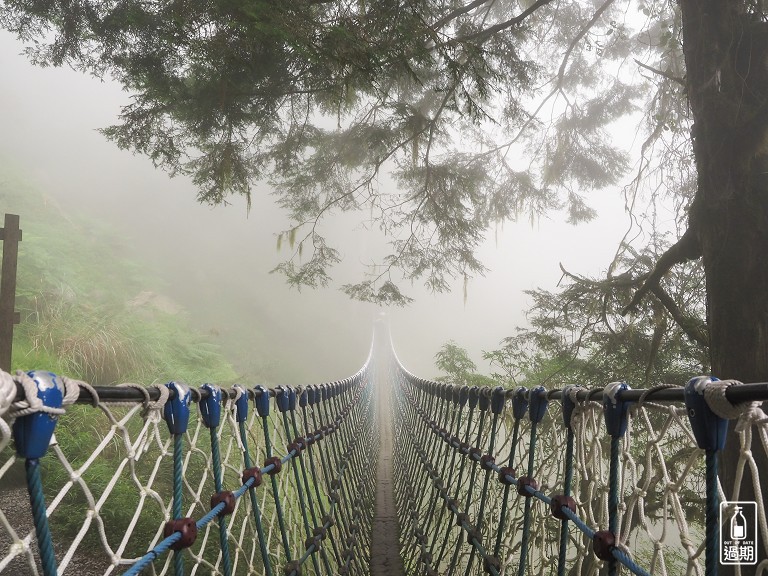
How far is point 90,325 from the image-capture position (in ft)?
17.0

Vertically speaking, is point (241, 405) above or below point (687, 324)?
below

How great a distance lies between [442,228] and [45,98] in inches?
1234

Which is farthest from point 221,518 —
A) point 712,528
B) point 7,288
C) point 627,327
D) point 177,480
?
point 627,327

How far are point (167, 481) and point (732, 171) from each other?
369 cm

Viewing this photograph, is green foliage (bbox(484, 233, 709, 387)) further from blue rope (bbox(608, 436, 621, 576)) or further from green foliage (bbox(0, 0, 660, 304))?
blue rope (bbox(608, 436, 621, 576))

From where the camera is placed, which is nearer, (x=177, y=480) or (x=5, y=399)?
(x=5, y=399)

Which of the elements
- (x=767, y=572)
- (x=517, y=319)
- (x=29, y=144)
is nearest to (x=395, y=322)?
(x=517, y=319)

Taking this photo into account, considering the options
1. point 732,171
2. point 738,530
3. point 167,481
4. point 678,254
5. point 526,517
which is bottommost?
point 167,481

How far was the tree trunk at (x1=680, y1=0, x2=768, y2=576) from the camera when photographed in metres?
1.92

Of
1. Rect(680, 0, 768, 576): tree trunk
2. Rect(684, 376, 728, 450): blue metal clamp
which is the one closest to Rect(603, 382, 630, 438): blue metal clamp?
Rect(684, 376, 728, 450): blue metal clamp

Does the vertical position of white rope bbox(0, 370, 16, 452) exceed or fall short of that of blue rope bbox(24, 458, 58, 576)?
it exceeds it

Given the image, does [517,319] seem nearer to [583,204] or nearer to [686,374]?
[583,204]

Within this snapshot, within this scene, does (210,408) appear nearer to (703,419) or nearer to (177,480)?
(177,480)

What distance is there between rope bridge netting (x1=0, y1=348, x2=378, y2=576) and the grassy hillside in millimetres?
967
